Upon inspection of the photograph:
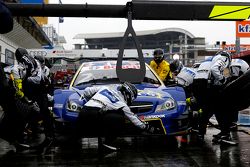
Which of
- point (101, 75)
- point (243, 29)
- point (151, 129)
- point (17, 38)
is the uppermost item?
point (17, 38)

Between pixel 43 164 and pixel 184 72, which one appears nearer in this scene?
pixel 43 164

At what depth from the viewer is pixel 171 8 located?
4348 mm

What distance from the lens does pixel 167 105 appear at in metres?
6.50

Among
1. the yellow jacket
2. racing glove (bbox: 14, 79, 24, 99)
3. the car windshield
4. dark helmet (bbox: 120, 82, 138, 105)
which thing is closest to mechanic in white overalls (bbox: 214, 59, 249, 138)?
the car windshield

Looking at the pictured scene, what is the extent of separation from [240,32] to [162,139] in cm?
1113

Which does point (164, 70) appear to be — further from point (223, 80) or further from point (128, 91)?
point (128, 91)

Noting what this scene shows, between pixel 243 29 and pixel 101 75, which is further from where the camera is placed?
pixel 243 29

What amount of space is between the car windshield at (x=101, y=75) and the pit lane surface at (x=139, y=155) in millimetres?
1084

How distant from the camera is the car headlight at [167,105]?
6.44 meters

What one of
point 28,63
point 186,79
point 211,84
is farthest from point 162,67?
point 28,63

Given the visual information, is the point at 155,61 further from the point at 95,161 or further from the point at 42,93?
the point at 95,161

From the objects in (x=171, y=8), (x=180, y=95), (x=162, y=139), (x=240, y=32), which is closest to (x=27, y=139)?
(x=162, y=139)

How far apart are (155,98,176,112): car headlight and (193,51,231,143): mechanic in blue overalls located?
2.89ft

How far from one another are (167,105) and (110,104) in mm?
1007
